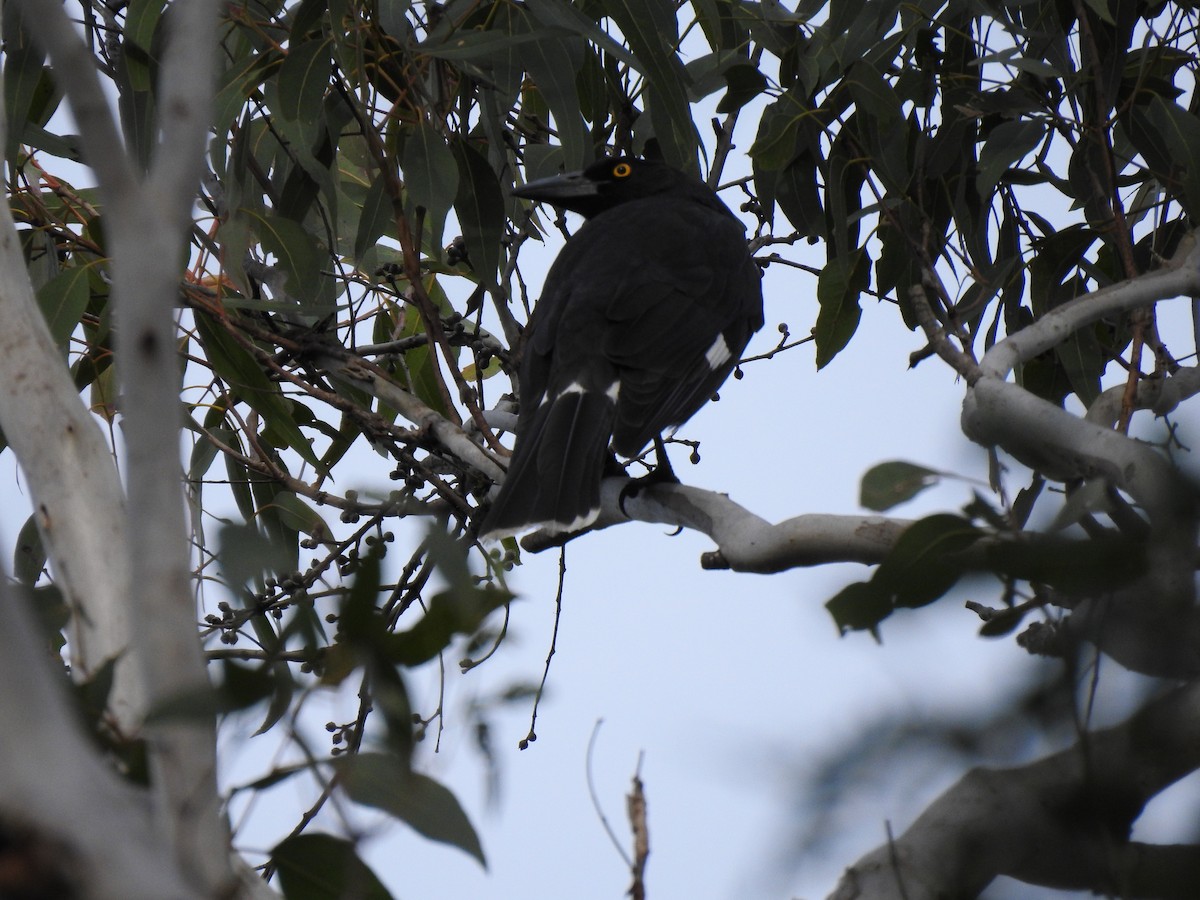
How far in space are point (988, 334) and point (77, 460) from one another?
2047 mm

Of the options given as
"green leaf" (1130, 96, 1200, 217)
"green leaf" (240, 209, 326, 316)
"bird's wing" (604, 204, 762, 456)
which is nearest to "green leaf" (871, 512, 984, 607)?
"bird's wing" (604, 204, 762, 456)

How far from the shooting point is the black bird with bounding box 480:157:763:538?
Answer: 2.16m

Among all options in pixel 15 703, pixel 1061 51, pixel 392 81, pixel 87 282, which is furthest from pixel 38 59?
pixel 15 703

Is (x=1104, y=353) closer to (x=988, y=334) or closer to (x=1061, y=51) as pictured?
(x=988, y=334)

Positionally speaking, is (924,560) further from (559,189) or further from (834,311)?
(559,189)

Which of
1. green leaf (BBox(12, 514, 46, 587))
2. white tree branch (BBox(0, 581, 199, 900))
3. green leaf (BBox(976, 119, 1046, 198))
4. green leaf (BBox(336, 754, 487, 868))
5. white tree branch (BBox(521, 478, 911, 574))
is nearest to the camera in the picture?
white tree branch (BBox(0, 581, 199, 900))

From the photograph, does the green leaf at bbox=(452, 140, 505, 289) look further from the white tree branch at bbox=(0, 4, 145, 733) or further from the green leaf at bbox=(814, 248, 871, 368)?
the white tree branch at bbox=(0, 4, 145, 733)

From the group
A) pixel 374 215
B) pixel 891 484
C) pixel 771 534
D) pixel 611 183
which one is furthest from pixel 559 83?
pixel 891 484

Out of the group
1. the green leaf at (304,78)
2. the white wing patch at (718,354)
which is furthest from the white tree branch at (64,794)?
the white wing patch at (718,354)

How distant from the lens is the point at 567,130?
238cm

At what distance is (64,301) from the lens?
2.24 metres

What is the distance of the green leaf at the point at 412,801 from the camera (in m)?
0.94

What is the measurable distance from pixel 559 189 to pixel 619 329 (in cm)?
65

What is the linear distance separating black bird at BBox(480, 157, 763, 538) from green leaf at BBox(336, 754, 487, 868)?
3.48ft
